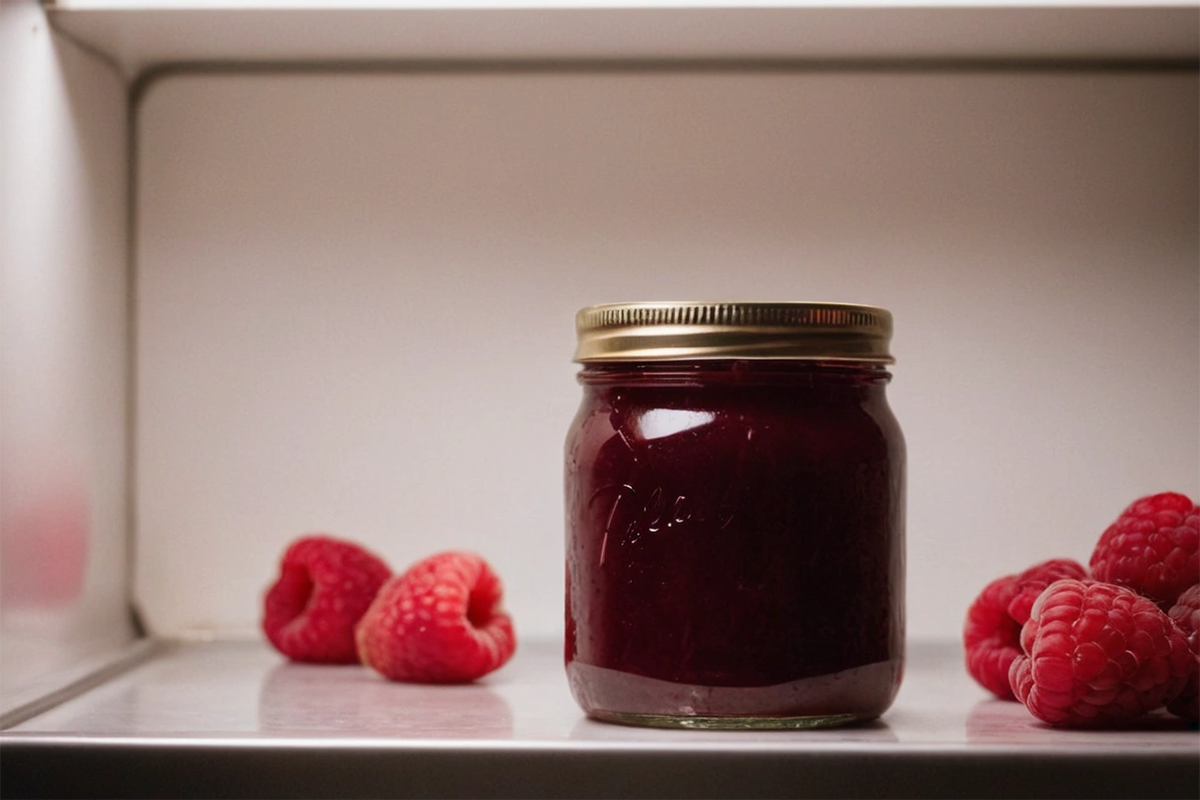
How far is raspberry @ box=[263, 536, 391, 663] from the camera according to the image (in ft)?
3.46

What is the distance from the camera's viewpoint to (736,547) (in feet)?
2.38

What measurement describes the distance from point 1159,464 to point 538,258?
58cm

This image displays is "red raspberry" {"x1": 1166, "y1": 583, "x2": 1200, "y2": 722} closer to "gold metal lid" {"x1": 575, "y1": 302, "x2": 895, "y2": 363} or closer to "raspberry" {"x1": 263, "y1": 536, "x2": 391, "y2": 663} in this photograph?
"gold metal lid" {"x1": 575, "y1": 302, "x2": 895, "y2": 363}

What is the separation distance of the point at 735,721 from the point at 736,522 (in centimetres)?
11

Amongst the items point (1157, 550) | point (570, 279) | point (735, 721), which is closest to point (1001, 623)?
point (1157, 550)

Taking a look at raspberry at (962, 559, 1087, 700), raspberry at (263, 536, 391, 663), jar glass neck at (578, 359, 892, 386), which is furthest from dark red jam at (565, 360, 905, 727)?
raspberry at (263, 536, 391, 663)

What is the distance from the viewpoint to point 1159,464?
3.88 feet

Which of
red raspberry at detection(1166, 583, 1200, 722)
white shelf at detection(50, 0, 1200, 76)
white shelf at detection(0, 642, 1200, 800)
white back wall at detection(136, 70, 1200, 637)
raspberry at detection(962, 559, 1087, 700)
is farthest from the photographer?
white back wall at detection(136, 70, 1200, 637)

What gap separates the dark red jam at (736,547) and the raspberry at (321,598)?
0.33 m

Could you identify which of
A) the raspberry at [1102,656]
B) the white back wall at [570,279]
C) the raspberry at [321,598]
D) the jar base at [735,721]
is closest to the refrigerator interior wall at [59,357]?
the white back wall at [570,279]

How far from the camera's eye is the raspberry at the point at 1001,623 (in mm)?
872

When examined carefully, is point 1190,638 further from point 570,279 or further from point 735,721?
point 570,279

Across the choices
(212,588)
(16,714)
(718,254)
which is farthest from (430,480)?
(16,714)

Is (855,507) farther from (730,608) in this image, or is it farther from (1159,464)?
(1159,464)
